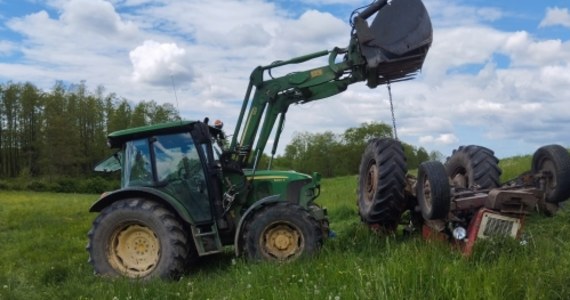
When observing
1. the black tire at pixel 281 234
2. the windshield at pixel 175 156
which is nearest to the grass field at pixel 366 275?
the black tire at pixel 281 234

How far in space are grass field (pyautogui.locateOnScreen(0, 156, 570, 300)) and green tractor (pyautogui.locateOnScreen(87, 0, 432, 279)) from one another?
1.50 ft

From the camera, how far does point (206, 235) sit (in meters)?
8.09

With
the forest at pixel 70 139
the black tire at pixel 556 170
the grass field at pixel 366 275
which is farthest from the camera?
the forest at pixel 70 139

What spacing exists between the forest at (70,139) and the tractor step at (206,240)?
5686cm

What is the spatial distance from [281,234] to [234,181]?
1.46 m

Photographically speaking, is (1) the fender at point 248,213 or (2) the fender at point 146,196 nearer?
(1) the fender at point 248,213

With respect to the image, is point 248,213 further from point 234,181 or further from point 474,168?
point 474,168

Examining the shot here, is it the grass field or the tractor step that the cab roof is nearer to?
the tractor step

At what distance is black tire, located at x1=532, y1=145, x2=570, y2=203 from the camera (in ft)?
23.0

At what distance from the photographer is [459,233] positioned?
6.61 meters

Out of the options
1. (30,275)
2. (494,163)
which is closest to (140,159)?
(30,275)

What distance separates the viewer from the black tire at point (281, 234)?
7660 millimetres

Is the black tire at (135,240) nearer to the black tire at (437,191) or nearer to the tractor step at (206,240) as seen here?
the tractor step at (206,240)

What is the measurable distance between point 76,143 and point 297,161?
103 ft
